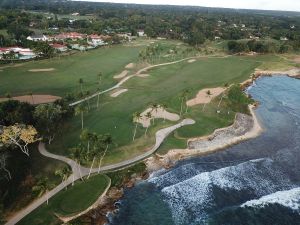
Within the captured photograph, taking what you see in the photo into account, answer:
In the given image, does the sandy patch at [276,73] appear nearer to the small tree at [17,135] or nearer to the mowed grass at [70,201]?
the mowed grass at [70,201]

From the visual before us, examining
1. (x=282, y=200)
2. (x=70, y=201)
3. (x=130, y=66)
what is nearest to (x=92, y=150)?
(x=70, y=201)

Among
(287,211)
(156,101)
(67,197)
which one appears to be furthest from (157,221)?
(156,101)

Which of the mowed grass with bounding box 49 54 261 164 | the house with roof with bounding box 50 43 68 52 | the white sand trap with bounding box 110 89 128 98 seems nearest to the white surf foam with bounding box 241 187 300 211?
the mowed grass with bounding box 49 54 261 164

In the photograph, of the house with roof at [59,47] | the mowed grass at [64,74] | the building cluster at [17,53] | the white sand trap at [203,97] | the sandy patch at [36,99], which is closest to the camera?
the sandy patch at [36,99]

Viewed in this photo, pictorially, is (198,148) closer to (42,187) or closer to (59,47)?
(42,187)

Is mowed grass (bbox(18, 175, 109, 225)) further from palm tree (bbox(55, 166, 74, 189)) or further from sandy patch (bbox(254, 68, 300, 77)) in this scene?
sandy patch (bbox(254, 68, 300, 77))

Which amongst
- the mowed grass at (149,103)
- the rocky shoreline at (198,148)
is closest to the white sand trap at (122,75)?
the mowed grass at (149,103)

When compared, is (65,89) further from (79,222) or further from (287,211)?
(287,211)
